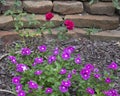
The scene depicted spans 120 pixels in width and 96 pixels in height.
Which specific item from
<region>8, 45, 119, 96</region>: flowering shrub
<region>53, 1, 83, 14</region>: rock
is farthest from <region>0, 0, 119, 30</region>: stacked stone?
<region>8, 45, 119, 96</region>: flowering shrub

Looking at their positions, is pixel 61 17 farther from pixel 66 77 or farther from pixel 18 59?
pixel 66 77

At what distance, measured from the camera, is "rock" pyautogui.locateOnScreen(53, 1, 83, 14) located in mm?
3984

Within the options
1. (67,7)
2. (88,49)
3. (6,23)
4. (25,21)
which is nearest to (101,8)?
(67,7)

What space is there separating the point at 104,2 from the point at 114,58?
3.00ft

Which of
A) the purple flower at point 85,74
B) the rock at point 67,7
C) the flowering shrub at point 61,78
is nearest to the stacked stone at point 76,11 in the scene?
the rock at point 67,7

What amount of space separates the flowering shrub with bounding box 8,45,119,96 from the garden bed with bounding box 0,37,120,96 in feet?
1.47

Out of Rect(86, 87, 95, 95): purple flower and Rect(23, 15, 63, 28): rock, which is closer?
Rect(86, 87, 95, 95): purple flower

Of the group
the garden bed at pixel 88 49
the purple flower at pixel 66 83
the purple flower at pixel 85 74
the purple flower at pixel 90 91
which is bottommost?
the garden bed at pixel 88 49

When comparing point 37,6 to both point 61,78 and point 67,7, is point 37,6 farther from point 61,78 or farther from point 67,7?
point 61,78

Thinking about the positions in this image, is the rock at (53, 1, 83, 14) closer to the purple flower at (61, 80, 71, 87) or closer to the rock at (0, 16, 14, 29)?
the rock at (0, 16, 14, 29)

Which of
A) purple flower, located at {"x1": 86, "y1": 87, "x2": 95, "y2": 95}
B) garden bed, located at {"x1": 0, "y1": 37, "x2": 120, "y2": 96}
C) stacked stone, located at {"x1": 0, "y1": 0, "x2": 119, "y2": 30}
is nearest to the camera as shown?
purple flower, located at {"x1": 86, "y1": 87, "x2": 95, "y2": 95}

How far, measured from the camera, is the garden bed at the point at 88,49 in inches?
128

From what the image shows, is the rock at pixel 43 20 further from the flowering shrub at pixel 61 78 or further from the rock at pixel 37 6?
the flowering shrub at pixel 61 78

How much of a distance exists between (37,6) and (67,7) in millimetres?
338
